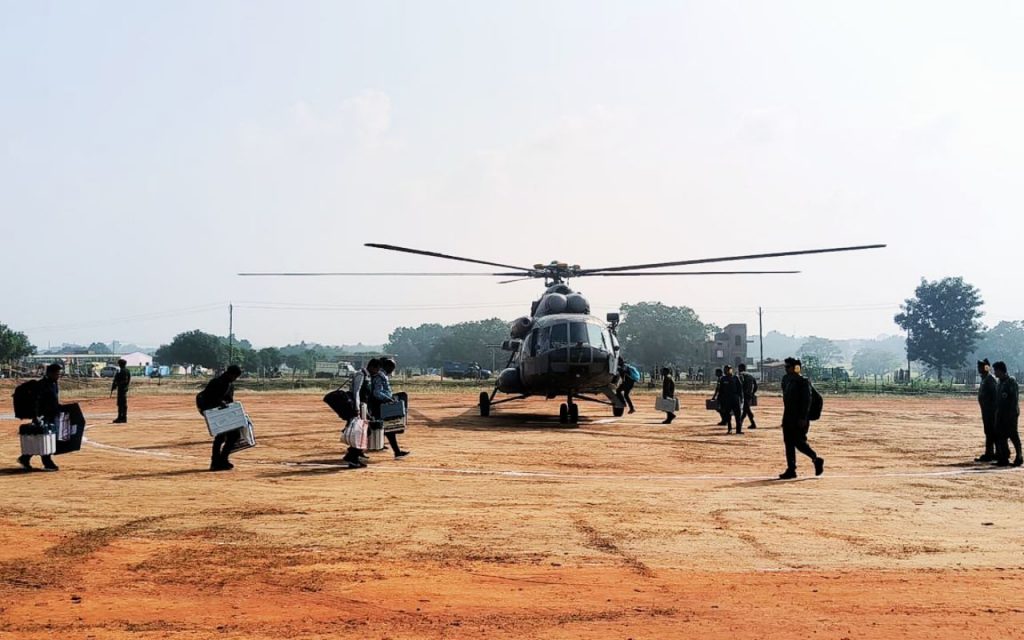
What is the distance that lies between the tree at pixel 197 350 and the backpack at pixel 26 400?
335 ft

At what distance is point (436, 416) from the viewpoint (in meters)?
Result: 28.0

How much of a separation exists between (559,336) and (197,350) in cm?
9911

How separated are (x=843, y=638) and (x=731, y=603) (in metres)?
0.90

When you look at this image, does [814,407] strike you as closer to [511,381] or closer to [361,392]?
[361,392]

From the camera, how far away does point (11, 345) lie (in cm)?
8538

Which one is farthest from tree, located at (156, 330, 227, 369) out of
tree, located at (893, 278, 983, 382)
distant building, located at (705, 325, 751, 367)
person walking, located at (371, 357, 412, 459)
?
person walking, located at (371, 357, 412, 459)

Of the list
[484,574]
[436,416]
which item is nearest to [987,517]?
[484,574]

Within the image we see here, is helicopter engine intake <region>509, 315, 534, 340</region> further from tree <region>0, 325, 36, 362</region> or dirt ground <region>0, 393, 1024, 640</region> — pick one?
tree <region>0, 325, 36, 362</region>

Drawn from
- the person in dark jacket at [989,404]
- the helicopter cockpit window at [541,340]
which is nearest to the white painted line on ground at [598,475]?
the person in dark jacket at [989,404]

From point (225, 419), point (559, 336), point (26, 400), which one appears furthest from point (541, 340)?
point (26, 400)

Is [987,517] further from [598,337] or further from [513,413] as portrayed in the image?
[513,413]

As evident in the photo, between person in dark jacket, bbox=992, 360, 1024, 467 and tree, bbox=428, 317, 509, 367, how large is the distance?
123601mm

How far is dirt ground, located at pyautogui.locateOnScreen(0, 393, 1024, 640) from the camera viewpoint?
19.0ft

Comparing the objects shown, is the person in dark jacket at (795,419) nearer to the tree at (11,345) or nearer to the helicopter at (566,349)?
the helicopter at (566,349)
